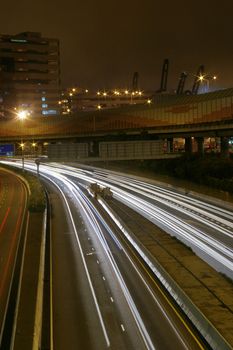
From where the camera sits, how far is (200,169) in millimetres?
81875

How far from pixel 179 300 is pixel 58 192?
1847 inches

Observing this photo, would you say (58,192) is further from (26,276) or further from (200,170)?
(26,276)

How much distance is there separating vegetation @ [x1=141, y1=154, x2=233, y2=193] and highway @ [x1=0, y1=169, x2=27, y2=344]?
86.4ft

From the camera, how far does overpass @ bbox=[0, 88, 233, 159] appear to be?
3937 inches

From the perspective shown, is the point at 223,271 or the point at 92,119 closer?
the point at 223,271

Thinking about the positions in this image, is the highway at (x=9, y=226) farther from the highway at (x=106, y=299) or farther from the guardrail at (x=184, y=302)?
the guardrail at (x=184, y=302)

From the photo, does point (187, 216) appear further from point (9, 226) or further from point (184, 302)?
point (184, 302)

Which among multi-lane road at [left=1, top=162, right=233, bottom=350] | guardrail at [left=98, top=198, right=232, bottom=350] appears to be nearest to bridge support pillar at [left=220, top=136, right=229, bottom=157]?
multi-lane road at [left=1, top=162, right=233, bottom=350]

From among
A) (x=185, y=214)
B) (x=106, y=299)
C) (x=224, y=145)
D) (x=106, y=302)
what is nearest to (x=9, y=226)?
(x=185, y=214)

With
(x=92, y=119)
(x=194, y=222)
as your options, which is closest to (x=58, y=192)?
(x=194, y=222)

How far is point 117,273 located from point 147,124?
8764 centimetres

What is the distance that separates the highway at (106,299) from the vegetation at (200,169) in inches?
1221

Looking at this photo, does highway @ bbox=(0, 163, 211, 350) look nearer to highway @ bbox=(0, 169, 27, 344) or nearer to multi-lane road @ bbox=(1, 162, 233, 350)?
multi-lane road @ bbox=(1, 162, 233, 350)

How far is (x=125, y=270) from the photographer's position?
104 ft
